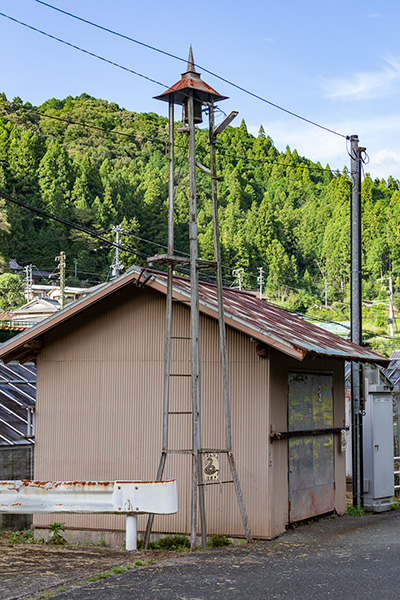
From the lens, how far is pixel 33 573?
7.43 metres

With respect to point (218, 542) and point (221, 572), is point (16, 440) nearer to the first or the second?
point (218, 542)

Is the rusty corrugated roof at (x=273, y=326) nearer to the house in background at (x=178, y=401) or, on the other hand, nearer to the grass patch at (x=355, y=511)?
the house in background at (x=178, y=401)

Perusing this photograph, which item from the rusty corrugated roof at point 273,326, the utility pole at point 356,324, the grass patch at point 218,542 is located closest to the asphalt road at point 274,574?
the grass patch at point 218,542

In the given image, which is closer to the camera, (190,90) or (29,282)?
(190,90)

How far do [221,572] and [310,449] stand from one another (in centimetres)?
458

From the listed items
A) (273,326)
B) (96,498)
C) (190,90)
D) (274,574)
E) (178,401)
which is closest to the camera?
(274,574)

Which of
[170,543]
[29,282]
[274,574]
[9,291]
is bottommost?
[170,543]

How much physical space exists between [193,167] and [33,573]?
217 inches

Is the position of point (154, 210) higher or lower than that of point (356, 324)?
higher

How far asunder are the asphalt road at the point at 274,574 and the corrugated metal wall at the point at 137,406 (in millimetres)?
1248

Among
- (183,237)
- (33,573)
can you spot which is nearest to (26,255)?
(183,237)

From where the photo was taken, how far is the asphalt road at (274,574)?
22.0 feet

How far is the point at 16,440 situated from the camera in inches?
741

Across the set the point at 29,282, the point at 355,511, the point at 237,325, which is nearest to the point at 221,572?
the point at 237,325
